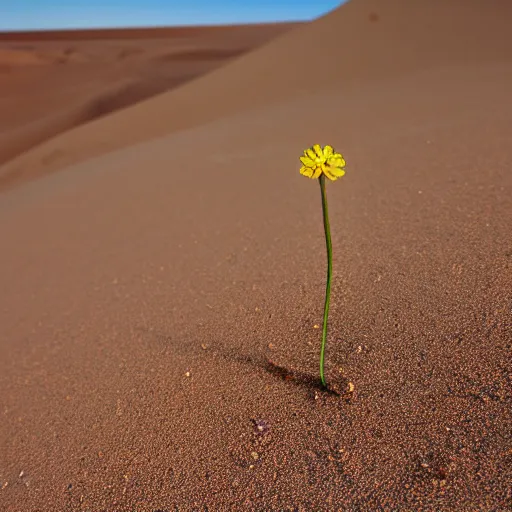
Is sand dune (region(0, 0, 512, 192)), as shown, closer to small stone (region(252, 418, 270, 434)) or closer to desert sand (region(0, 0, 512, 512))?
desert sand (region(0, 0, 512, 512))

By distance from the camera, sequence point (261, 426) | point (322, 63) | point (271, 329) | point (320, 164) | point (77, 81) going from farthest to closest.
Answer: point (77, 81) → point (322, 63) → point (271, 329) → point (261, 426) → point (320, 164)

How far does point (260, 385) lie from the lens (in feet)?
4.69

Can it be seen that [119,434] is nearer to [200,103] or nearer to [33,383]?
[33,383]

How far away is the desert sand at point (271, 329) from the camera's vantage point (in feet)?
3.76

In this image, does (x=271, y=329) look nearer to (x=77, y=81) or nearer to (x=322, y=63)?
(x=322, y=63)

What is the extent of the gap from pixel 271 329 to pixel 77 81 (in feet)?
48.9

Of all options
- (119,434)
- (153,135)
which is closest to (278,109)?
(153,135)

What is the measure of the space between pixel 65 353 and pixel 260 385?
81cm

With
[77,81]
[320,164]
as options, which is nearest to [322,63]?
[320,164]

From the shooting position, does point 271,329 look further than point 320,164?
Yes

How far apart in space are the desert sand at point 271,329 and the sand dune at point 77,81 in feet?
12.5

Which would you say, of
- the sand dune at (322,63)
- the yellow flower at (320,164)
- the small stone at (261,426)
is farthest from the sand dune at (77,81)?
the yellow flower at (320,164)

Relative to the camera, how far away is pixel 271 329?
1.67 m

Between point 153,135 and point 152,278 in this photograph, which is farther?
point 153,135
